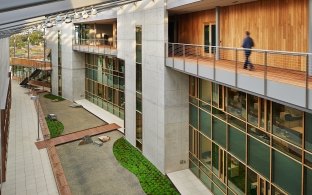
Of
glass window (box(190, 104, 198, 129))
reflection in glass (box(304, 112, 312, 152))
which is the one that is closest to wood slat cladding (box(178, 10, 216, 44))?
glass window (box(190, 104, 198, 129))

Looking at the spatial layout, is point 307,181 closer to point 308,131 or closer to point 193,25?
point 308,131

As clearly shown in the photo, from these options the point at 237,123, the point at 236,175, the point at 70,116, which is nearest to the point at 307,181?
the point at 237,123

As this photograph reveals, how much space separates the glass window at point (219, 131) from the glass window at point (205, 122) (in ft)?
1.51

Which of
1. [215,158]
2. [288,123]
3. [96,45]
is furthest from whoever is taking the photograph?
[96,45]

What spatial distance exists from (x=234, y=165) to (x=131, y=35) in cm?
1083

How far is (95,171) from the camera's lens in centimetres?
1766

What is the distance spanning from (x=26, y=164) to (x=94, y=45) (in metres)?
16.3

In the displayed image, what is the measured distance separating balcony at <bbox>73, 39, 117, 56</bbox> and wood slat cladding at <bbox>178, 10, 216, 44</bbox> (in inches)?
390

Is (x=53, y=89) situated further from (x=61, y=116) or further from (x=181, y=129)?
(x=181, y=129)

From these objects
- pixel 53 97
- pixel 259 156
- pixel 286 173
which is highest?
pixel 259 156

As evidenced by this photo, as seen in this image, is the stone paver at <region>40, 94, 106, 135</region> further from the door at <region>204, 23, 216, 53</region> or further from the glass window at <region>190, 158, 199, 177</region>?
the door at <region>204, 23, 216, 53</region>

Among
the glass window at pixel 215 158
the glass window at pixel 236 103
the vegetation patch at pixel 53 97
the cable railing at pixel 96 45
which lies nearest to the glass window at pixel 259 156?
the glass window at pixel 236 103

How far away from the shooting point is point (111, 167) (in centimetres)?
1814

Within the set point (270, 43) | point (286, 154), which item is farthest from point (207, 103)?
point (286, 154)
